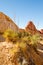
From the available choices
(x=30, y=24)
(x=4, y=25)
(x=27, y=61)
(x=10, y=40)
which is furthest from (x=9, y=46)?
(x=30, y=24)

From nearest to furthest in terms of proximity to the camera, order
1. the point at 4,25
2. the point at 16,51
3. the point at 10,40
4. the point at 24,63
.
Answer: the point at 24,63
the point at 16,51
the point at 10,40
the point at 4,25

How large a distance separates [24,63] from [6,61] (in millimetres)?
1479

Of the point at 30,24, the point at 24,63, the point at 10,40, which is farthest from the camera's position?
the point at 30,24

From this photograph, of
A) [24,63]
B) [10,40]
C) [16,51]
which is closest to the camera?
[24,63]

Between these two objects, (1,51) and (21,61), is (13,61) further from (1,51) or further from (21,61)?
(1,51)

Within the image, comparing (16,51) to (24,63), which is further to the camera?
(16,51)

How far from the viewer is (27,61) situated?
43.4 feet

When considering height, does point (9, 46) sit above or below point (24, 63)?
above

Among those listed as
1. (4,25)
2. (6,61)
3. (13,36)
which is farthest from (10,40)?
(4,25)

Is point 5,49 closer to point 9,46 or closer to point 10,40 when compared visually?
point 9,46

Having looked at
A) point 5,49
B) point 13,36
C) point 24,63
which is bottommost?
point 24,63

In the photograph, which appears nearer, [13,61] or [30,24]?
[13,61]

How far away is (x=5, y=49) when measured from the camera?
14.8m

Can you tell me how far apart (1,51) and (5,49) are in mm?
534
